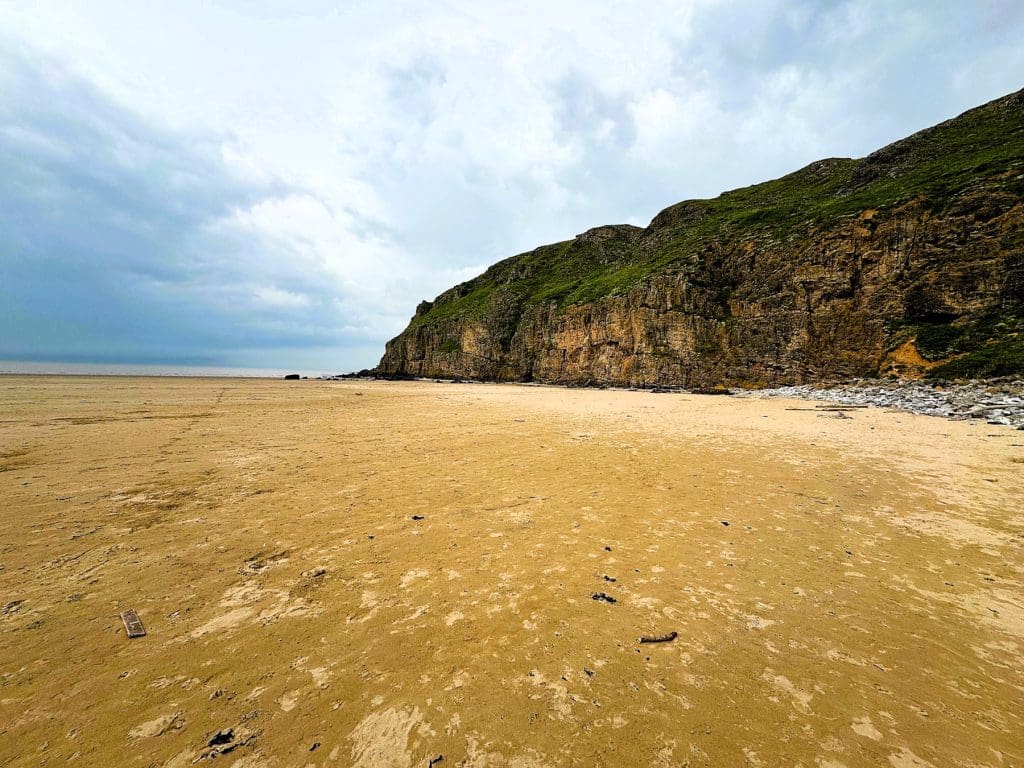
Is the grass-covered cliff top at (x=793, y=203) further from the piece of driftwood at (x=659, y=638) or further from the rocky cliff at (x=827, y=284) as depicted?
the piece of driftwood at (x=659, y=638)

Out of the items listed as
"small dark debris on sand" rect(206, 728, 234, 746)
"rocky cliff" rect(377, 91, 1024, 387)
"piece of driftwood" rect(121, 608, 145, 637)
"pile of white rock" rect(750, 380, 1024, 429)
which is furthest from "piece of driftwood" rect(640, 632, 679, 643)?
"rocky cliff" rect(377, 91, 1024, 387)

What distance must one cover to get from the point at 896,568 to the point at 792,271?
119ft

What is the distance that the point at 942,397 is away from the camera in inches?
674

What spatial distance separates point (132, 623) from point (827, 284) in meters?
40.0

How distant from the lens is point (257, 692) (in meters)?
2.31

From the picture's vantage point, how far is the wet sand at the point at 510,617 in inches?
81.0

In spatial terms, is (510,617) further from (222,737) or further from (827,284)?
(827,284)

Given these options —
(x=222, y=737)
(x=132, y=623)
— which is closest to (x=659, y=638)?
(x=222, y=737)

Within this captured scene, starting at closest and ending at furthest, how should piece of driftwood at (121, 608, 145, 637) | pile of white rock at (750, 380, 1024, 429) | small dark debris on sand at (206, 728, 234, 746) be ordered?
small dark debris on sand at (206, 728, 234, 746) < piece of driftwood at (121, 608, 145, 637) < pile of white rock at (750, 380, 1024, 429)

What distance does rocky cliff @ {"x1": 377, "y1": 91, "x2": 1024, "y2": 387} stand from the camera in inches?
912

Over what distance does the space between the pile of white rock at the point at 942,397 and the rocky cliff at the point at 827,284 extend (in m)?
2.71

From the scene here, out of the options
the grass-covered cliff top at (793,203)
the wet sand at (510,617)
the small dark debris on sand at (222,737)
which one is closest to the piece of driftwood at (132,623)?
the wet sand at (510,617)

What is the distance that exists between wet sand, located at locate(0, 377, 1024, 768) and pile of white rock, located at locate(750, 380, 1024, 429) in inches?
365

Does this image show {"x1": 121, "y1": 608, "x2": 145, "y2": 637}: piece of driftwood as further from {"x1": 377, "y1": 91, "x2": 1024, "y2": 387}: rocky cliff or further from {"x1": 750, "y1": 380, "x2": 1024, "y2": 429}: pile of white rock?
{"x1": 377, "y1": 91, "x2": 1024, "y2": 387}: rocky cliff
